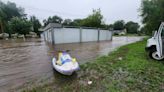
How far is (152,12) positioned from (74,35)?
12.0 metres

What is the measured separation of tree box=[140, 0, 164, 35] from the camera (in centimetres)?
1561

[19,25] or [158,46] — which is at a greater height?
[19,25]

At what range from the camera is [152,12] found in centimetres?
1708

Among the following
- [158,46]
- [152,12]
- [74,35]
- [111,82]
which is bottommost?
[111,82]

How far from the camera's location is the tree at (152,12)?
15615 mm

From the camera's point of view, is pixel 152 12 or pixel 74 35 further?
pixel 152 12

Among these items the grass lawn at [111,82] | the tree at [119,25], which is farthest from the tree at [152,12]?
the tree at [119,25]

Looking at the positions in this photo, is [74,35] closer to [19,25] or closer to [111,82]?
[111,82]

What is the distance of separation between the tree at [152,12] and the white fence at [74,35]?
7.00 meters

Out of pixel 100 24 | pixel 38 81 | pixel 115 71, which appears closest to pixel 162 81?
pixel 115 71

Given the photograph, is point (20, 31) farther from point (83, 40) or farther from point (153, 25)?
point (153, 25)

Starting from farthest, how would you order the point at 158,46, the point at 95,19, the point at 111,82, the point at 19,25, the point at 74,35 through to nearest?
the point at 19,25 → the point at 95,19 → the point at 74,35 → the point at 158,46 → the point at 111,82

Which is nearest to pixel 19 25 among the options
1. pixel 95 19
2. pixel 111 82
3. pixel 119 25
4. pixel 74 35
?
pixel 95 19

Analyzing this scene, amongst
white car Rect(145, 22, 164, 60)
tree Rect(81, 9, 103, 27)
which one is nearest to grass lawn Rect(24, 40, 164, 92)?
white car Rect(145, 22, 164, 60)
